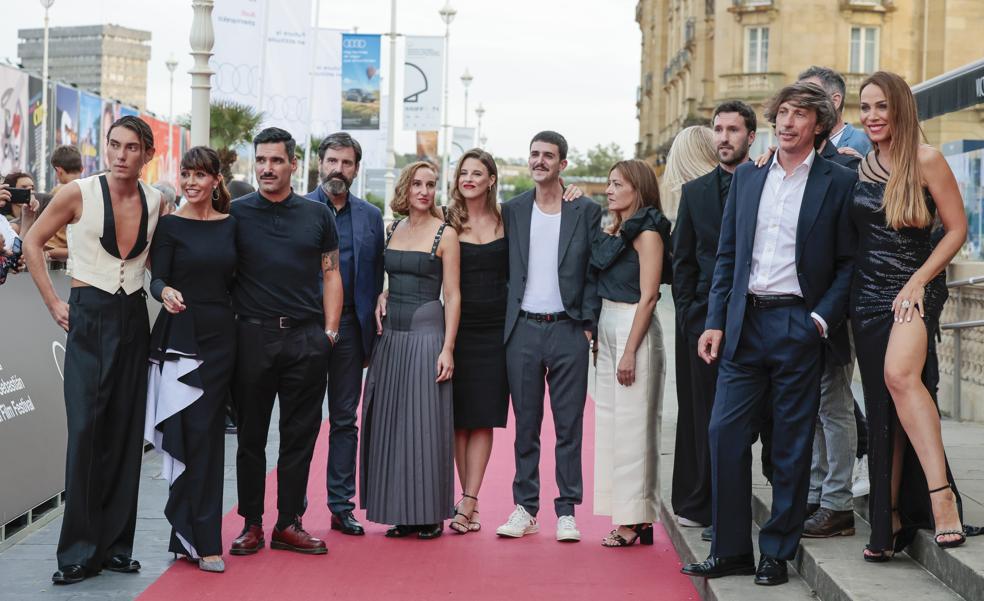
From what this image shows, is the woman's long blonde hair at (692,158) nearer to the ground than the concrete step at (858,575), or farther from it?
farther from it

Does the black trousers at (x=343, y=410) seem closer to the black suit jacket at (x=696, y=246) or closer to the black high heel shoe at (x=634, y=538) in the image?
the black high heel shoe at (x=634, y=538)

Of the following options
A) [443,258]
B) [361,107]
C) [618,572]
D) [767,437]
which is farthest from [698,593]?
[361,107]

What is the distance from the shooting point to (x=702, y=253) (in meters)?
6.54

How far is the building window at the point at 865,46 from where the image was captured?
49625 mm

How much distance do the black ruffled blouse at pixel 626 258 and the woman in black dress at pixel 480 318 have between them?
24.7 inches

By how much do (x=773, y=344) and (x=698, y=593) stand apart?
135 centimetres

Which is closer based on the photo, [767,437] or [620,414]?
[767,437]

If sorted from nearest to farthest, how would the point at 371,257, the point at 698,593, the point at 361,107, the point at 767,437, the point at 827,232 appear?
the point at 827,232 < the point at 698,593 < the point at 767,437 < the point at 371,257 < the point at 361,107

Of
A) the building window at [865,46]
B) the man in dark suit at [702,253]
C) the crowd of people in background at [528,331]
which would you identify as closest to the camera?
the crowd of people in background at [528,331]

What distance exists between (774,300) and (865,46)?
1847 inches

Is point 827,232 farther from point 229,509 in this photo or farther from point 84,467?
point 229,509

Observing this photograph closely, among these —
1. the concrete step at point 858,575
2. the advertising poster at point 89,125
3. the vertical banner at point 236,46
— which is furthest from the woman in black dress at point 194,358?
the advertising poster at point 89,125

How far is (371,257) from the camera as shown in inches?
299

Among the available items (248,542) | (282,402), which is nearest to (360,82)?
(282,402)
